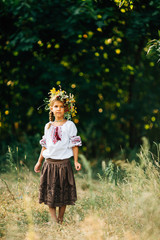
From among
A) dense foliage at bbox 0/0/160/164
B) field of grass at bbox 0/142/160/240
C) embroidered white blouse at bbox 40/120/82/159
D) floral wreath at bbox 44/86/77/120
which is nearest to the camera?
field of grass at bbox 0/142/160/240

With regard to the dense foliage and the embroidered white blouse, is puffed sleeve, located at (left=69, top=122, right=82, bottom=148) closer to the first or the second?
the embroidered white blouse

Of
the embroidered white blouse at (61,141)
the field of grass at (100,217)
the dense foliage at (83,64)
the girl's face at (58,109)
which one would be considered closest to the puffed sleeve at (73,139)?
the embroidered white blouse at (61,141)

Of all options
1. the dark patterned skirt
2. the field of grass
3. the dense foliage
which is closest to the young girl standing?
the dark patterned skirt

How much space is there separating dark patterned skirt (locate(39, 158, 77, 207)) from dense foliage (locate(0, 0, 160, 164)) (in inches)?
79.0

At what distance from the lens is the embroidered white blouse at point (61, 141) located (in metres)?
3.12

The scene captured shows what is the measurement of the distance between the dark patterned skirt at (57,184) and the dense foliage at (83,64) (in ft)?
6.58

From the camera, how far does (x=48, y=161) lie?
3193mm

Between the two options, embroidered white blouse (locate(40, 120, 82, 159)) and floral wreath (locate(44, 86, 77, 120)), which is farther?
floral wreath (locate(44, 86, 77, 120))

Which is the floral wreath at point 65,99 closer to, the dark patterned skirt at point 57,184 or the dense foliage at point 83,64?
the dark patterned skirt at point 57,184

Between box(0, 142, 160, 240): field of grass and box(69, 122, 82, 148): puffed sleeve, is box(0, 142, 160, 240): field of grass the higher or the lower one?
the lower one

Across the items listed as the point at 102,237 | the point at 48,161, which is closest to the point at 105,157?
the point at 48,161

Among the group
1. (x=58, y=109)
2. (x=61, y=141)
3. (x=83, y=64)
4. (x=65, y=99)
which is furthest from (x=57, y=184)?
(x=83, y=64)

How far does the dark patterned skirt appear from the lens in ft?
10.2

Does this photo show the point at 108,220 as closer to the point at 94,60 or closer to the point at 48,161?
the point at 48,161
